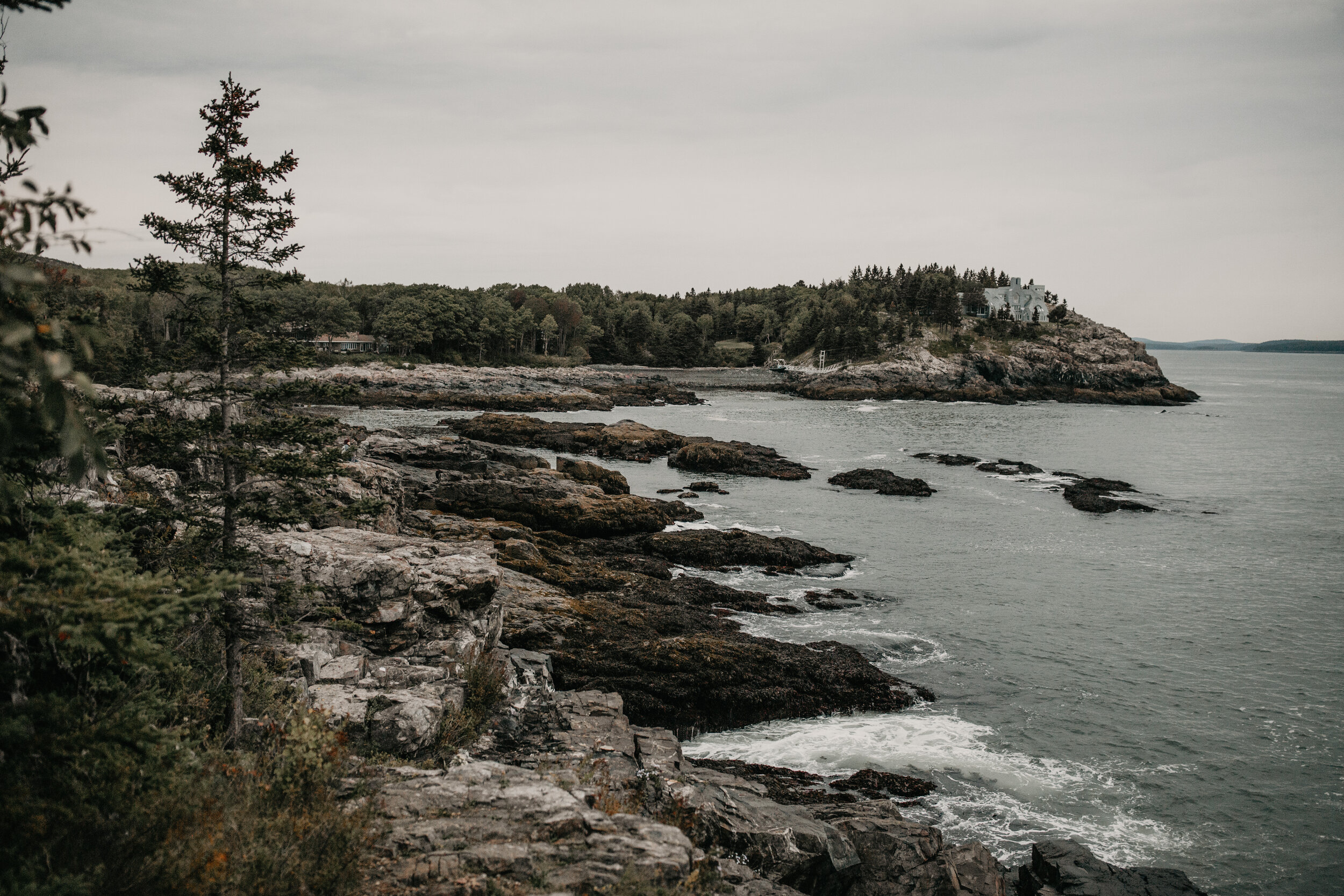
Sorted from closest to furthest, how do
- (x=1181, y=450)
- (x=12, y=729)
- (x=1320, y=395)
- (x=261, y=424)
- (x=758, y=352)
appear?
(x=12, y=729)
(x=261, y=424)
(x=1181, y=450)
(x=1320, y=395)
(x=758, y=352)

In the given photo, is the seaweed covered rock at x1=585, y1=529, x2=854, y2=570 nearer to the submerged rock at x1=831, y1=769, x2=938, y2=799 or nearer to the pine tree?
the submerged rock at x1=831, y1=769, x2=938, y2=799

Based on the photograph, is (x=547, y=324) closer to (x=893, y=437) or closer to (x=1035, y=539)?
(x=893, y=437)

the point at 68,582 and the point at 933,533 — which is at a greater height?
the point at 68,582

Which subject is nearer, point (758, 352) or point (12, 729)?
point (12, 729)

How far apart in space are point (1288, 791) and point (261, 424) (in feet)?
68.5

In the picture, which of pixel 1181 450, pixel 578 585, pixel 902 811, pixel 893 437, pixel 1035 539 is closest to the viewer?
pixel 902 811

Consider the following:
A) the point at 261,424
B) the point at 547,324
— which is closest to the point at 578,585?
the point at 261,424

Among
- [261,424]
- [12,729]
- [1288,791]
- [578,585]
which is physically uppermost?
[261,424]

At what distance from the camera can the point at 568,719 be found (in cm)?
1262

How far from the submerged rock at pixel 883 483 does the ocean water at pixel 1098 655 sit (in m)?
1.23

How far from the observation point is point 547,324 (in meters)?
149

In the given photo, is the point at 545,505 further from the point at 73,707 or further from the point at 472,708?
the point at 73,707

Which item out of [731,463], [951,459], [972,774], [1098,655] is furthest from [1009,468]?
[972,774]

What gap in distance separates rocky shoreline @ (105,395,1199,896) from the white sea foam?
53 centimetres
